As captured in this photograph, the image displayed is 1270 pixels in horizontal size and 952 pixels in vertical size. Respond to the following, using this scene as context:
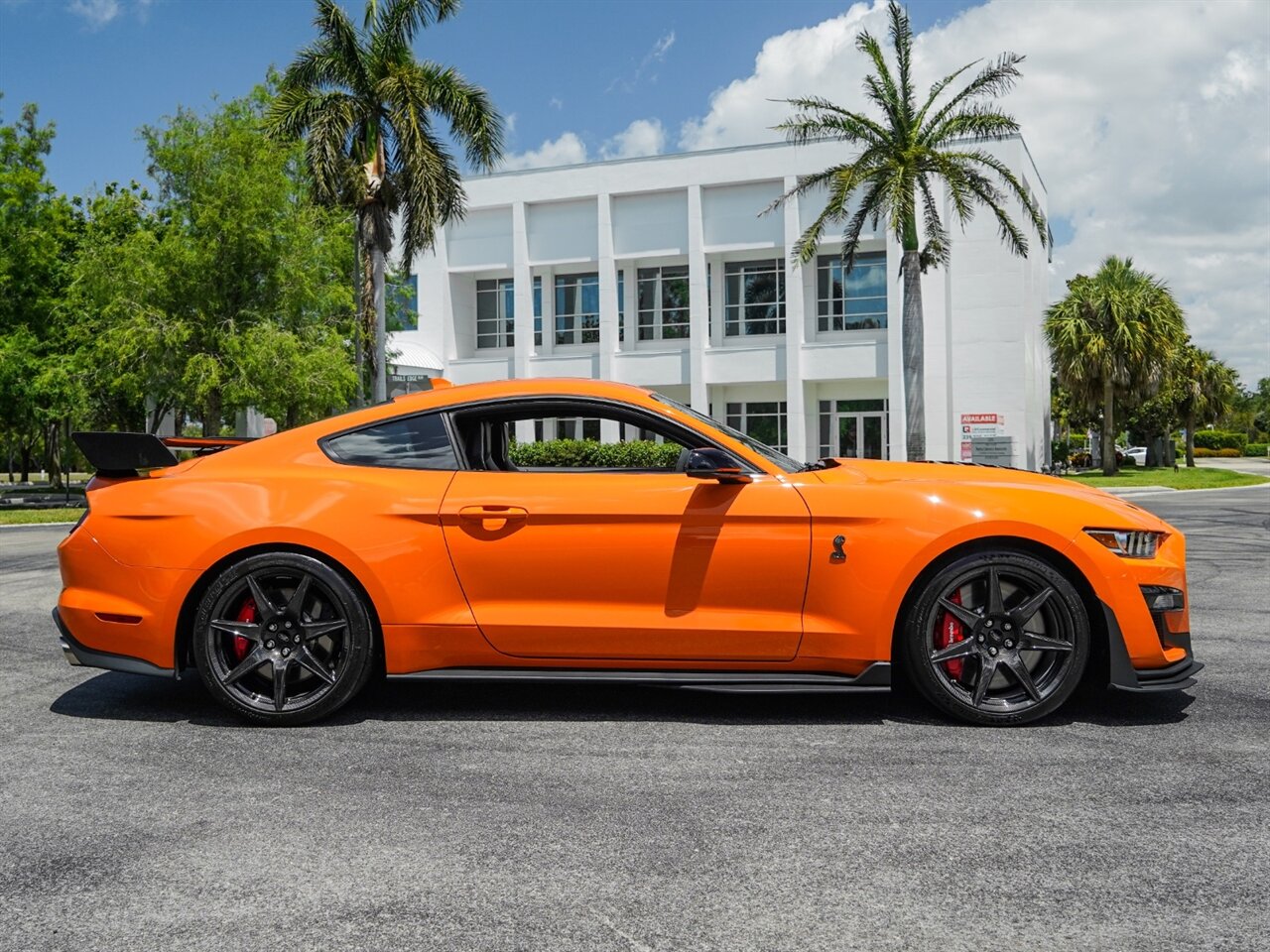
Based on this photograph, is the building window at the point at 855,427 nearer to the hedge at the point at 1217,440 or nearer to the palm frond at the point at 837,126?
the palm frond at the point at 837,126

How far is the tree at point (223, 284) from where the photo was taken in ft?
77.9

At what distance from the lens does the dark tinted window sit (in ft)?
15.6

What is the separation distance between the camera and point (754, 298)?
40.2m

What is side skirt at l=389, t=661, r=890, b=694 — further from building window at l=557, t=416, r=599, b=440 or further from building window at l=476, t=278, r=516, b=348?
building window at l=476, t=278, r=516, b=348

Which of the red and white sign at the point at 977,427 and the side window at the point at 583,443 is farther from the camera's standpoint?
the red and white sign at the point at 977,427

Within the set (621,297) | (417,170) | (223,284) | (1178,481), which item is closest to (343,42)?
(417,170)

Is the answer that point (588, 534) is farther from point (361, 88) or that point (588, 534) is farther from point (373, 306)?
point (361, 88)

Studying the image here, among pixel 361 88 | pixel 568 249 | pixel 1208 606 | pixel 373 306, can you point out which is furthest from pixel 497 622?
pixel 568 249

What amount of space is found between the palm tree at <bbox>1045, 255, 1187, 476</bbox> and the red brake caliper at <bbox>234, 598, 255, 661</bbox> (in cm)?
3991

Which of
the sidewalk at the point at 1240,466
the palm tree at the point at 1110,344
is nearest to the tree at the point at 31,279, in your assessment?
the palm tree at the point at 1110,344

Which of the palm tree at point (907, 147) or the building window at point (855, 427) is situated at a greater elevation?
the palm tree at point (907, 147)

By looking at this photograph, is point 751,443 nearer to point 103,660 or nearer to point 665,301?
point 103,660

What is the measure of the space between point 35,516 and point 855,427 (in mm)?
26825

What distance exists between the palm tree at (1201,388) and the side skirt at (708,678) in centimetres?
5277
